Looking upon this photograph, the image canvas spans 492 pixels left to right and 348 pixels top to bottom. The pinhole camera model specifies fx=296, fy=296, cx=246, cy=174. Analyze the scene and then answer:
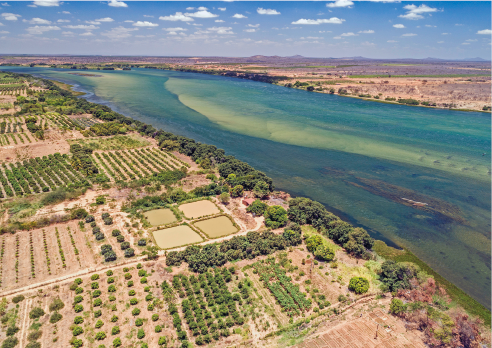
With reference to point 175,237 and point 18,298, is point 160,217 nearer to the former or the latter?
point 175,237

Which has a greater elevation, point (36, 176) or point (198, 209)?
point (36, 176)

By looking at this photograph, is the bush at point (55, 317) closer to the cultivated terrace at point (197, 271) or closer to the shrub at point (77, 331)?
the cultivated terrace at point (197, 271)

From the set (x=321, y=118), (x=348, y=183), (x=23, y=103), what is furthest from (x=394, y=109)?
(x=23, y=103)

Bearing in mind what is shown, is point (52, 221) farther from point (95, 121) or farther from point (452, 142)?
point (452, 142)

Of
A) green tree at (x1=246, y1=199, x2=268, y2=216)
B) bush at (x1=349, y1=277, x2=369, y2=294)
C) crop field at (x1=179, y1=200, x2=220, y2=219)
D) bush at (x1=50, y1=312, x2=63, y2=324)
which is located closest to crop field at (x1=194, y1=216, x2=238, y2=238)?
crop field at (x1=179, y1=200, x2=220, y2=219)

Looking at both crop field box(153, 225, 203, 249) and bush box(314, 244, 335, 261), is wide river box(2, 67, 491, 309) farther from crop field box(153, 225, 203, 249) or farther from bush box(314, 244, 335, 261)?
crop field box(153, 225, 203, 249)

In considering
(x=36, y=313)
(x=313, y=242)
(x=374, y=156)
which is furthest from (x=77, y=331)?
(x=374, y=156)
